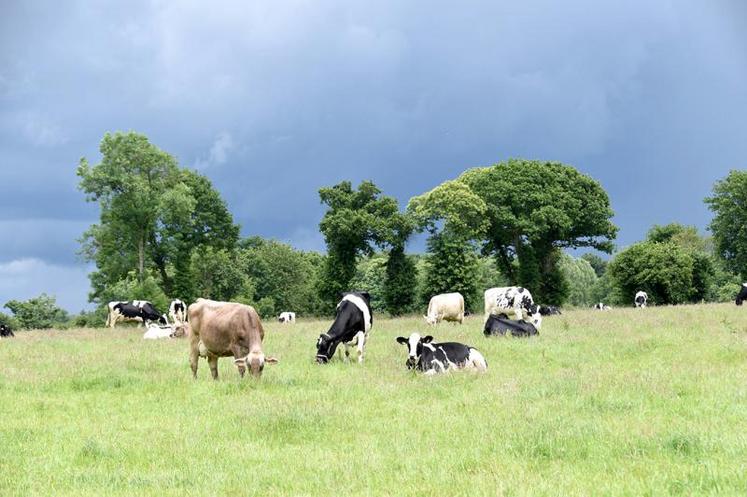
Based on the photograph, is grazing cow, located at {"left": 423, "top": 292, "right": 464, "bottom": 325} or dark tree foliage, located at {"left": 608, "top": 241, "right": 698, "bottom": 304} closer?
grazing cow, located at {"left": 423, "top": 292, "right": 464, "bottom": 325}

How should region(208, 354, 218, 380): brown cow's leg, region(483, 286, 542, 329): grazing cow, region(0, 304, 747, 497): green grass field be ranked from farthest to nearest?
region(483, 286, 542, 329): grazing cow, region(208, 354, 218, 380): brown cow's leg, region(0, 304, 747, 497): green grass field

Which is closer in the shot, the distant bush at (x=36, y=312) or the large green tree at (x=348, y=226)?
the large green tree at (x=348, y=226)

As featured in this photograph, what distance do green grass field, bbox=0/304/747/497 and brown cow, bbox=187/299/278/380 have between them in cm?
63

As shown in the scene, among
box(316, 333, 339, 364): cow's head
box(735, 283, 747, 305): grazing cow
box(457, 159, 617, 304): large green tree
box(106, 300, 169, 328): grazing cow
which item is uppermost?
box(457, 159, 617, 304): large green tree

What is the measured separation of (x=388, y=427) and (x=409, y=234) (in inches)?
1896

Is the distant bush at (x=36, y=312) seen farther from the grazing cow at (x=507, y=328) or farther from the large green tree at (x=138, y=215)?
the grazing cow at (x=507, y=328)

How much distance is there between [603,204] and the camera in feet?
203

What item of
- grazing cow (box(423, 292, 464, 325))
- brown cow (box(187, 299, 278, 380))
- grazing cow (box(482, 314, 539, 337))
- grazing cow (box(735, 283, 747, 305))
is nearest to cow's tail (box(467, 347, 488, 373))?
brown cow (box(187, 299, 278, 380))

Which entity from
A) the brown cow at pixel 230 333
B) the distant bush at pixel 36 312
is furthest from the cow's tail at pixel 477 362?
the distant bush at pixel 36 312

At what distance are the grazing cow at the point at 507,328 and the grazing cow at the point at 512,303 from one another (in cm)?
803

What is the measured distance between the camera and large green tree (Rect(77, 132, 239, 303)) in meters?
56.6

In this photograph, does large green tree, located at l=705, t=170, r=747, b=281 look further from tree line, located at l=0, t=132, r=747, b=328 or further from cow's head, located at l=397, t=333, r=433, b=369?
cow's head, located at l=397, t=333, r=433, b=369

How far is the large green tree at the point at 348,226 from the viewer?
55.8m

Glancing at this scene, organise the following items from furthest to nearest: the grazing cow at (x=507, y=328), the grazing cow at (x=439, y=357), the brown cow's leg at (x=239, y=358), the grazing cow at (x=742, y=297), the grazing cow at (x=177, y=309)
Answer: the grazing cow at (x=177, y=309), the grazing cow at (x=742, y=297), the grazing cow at (x=507, y=328), the grazing cow at (x=439, y=357), the brown cow's leg at (x=239, y=358)
